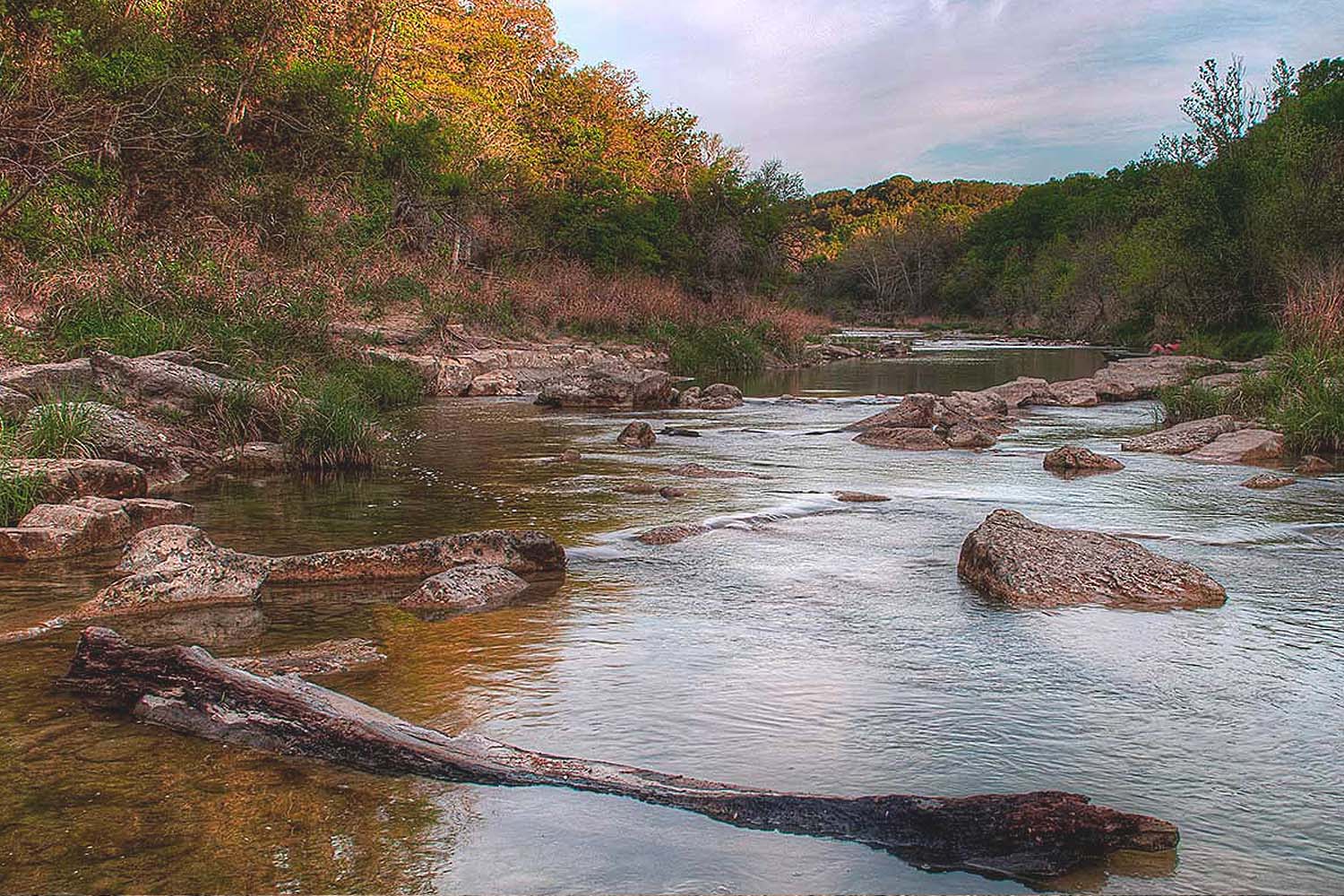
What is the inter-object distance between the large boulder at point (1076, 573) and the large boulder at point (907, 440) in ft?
25.3

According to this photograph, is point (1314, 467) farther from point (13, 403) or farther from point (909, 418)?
point (13, 403)

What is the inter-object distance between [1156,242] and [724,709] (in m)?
34.5

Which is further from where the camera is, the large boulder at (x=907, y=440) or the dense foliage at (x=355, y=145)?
the dense foliage at (x=355, y=145)

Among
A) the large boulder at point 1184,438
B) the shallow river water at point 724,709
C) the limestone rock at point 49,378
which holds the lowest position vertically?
the shallow river water at point 724,709

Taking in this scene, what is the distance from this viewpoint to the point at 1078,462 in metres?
12.5

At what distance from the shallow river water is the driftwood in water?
9 centimetres

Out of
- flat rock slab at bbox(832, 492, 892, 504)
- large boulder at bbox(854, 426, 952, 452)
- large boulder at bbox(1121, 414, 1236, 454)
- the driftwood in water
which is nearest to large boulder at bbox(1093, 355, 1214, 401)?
large boulder at bbox(1121, 414, 1236, 454)

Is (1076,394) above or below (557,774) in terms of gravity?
above

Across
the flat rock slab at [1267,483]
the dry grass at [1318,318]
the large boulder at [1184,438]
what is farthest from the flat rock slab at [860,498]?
the dry grass at [1318,318]

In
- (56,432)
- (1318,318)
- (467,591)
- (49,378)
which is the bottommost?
(467,591)

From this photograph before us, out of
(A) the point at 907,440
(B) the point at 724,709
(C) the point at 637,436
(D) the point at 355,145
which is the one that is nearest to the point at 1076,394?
(A) the point at 907,440

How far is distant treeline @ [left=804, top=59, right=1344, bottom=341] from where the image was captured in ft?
90.5

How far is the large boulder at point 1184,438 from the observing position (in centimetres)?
1390

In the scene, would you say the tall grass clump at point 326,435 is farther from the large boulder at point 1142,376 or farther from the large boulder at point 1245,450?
the large boulder at point 1142,376
